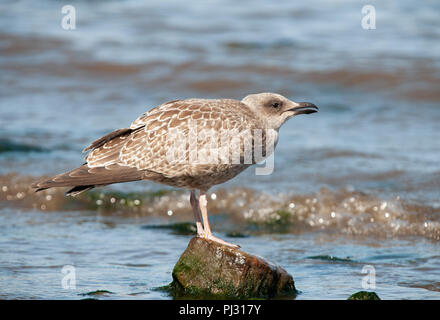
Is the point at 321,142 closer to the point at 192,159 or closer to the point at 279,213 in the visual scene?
the point at 279,213

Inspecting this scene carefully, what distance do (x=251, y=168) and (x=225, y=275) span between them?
417cm

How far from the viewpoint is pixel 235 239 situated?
806 cm

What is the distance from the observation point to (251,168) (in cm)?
1018

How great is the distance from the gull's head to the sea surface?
4.96 feet

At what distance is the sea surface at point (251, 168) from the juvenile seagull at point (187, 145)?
0.99m

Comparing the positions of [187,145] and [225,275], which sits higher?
[187,145]

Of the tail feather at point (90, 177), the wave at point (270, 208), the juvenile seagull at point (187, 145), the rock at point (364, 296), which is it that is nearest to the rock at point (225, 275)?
the juvenile seagull at point (187, 145)

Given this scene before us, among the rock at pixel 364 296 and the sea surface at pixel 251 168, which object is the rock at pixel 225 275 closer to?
the sea surface at pixel 251 168

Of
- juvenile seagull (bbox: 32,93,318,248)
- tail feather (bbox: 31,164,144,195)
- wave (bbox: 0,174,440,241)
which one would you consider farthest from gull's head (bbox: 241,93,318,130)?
wave (bbox: 0,174,440,241)

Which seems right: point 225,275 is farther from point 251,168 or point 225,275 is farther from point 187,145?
point 251,168

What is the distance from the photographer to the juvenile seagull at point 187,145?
6.10m

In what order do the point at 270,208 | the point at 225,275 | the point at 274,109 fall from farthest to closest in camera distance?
the point at 270,208 → the point at 274,109 → the point at 225,275

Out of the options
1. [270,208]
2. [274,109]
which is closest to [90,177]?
[274,109]
